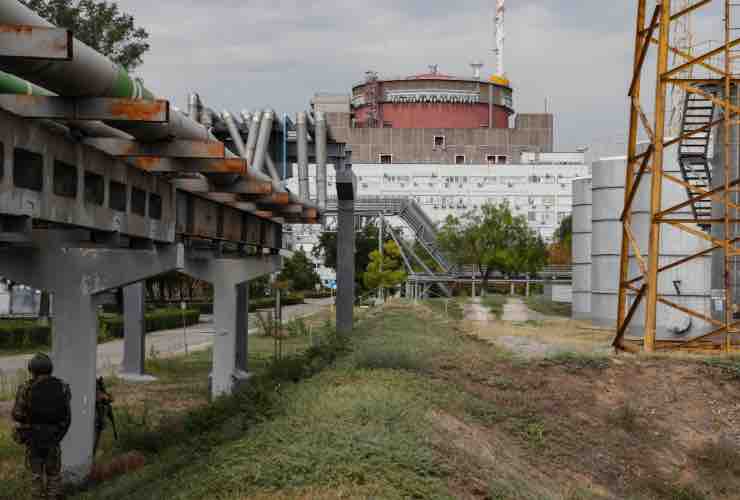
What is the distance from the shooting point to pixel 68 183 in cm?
1141

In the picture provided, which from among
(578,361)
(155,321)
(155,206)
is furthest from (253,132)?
(155,321)

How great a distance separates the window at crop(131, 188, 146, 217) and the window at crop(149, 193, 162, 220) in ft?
1.72

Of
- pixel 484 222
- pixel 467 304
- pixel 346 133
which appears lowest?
pixel 467 304

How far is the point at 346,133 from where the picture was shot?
383ft

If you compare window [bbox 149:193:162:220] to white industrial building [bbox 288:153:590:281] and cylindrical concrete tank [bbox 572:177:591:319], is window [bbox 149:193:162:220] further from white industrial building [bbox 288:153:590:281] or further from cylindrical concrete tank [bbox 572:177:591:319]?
white industrial building [bbox 288:153:590:281]

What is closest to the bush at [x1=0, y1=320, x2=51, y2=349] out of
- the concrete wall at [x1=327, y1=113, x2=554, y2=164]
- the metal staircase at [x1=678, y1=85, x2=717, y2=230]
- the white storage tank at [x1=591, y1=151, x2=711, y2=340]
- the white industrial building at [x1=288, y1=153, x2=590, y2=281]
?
the white storage tank at [x1=591, y1=151, x2=711, y2=340]

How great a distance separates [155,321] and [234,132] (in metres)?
25.9

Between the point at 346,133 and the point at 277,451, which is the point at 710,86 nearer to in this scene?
the point at 277,451

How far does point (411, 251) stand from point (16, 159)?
64371mm

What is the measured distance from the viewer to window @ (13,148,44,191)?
406 inches

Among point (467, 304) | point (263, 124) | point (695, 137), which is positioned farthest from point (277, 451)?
point (467, 304)

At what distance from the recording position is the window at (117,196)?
13.1 m

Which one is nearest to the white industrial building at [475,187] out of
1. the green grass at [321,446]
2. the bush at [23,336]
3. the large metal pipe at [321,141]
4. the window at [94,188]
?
→ the bush at [23,336]

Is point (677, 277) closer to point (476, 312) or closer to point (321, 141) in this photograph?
point (321, 141)
